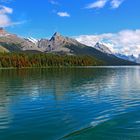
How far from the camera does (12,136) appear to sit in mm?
30891

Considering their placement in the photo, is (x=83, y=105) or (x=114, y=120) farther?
(x=83, y=105)

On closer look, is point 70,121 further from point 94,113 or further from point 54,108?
point 54,108

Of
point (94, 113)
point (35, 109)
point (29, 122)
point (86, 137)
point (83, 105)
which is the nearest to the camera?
point (86, 137)

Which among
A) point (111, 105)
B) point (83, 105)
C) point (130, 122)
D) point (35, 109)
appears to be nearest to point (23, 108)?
point (35, 109)

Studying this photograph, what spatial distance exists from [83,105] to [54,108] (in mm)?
4967

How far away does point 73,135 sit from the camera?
1214 inches

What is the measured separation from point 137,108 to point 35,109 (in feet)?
46.9

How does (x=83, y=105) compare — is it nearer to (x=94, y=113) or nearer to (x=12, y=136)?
(x=94, y=113)

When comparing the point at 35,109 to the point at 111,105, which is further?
the point at 111,105

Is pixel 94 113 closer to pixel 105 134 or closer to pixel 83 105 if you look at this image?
pixel 83 105

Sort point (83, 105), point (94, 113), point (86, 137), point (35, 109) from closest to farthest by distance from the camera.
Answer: point (86, 137), point (94, 113), point (35, 109), point (83, 105)

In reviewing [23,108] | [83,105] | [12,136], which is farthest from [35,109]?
[12,136]

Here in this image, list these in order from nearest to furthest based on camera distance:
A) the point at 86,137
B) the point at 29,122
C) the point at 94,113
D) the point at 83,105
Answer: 1. the point at 86,137
2. the point at 29,122
3. the point at 94,113
4. the point at 83,105

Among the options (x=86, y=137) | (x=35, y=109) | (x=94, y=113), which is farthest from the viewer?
(x=35, y=109)
